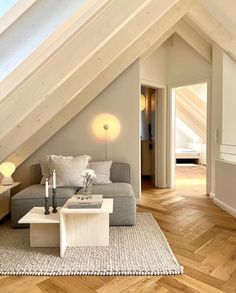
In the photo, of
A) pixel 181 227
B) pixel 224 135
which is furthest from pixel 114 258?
pixel 224 135

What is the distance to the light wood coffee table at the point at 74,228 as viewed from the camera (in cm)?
211

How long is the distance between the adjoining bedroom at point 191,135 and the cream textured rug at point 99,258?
105 inches

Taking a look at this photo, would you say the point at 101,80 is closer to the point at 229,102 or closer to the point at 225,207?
the point at 229,102

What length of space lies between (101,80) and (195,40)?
1.90 m

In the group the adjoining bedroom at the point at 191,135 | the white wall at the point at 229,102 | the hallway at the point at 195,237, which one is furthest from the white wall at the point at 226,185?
the adjoining bedroom at the point at 191,135

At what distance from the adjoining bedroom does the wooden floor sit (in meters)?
1.51

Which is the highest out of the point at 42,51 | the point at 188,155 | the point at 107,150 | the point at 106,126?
the point at 42,51

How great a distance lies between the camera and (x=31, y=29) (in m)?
1.40

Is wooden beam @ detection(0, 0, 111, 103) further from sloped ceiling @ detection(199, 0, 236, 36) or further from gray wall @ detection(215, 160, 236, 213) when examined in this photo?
gray wall @ detection(215, 160, 236, 213)

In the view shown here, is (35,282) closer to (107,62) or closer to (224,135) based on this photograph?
(107,62)

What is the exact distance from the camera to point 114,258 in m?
1.96

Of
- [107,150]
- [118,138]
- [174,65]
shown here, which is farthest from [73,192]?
[174,65]

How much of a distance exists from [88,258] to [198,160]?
6.94m

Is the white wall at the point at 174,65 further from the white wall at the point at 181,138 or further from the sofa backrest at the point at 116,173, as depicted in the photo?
the white wall at the point at 181,138
